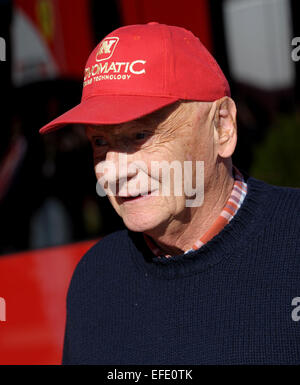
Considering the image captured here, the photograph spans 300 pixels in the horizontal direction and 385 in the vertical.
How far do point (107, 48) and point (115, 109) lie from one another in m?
0.18

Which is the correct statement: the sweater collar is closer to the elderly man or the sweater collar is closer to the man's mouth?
the elderly man

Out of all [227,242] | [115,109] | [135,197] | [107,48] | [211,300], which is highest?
[107,48]

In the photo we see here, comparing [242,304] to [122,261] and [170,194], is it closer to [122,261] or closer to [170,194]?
[170,194]

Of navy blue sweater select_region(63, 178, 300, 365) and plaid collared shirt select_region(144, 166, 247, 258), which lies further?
plaid collared shirt select_region(144, 166, 247, 258)

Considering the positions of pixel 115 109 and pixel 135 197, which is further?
pixel 135 197

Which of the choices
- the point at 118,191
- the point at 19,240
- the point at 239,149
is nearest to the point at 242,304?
the point at 118,191

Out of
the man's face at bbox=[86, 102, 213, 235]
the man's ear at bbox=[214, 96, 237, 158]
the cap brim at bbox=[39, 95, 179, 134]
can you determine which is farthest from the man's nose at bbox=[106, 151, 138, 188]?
the man's ear at bbox=[214, 96, 237, 158]

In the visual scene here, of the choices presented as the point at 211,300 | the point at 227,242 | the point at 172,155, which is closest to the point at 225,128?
the point at 172,155

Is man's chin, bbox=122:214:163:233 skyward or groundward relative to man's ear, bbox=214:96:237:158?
groundward

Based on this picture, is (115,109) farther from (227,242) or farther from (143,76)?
(227,242)

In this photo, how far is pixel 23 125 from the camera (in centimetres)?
465

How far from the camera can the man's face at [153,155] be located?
1.57m

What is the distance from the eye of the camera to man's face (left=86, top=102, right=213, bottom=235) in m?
1.57

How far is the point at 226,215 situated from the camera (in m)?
1.69
